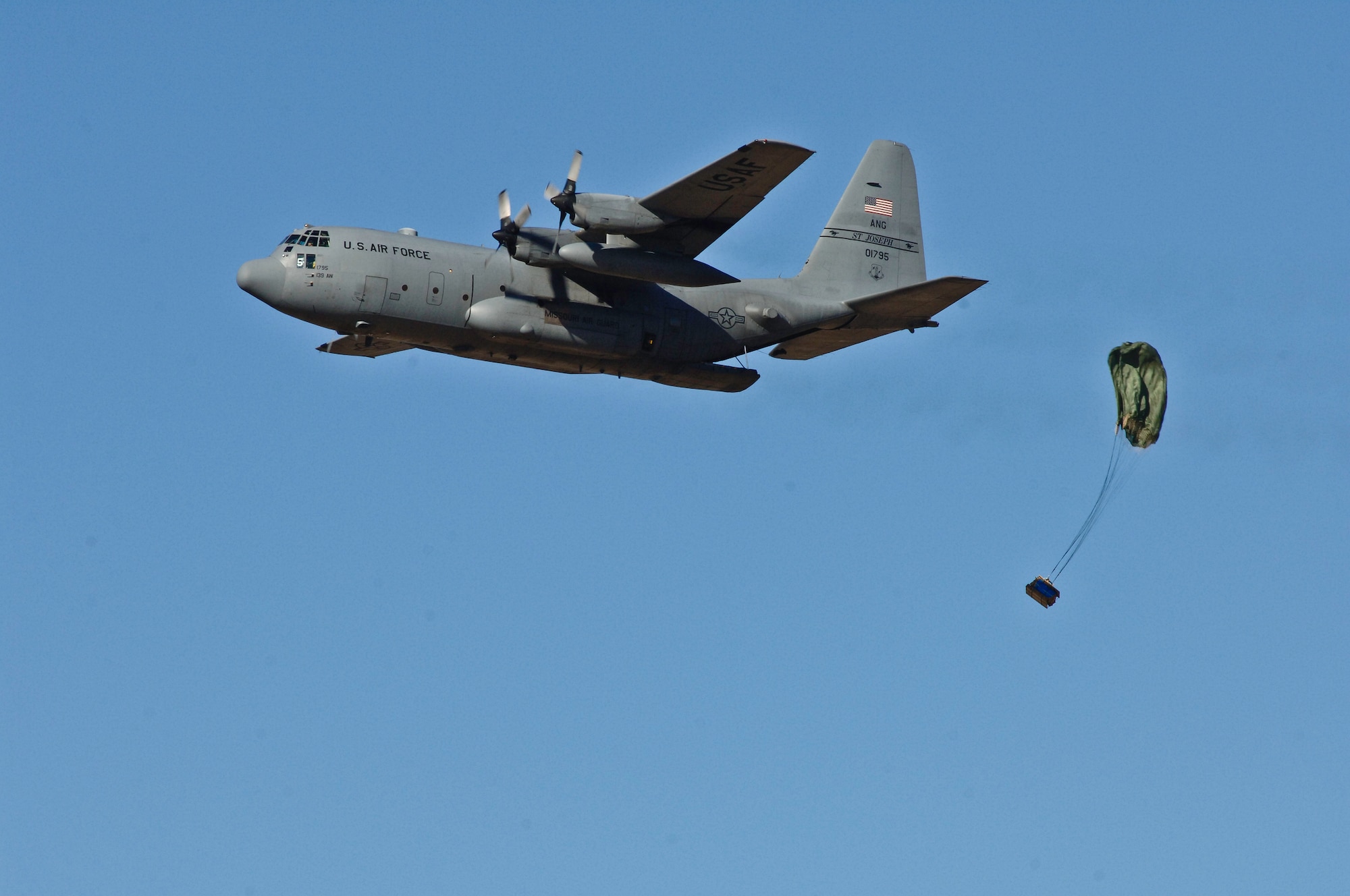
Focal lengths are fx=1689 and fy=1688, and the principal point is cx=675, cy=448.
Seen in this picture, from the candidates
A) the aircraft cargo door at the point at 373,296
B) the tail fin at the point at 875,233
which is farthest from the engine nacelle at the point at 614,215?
the tail fin at the point at 875,233

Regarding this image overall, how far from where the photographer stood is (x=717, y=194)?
31.0 metres

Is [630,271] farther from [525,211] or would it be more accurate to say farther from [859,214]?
[859,214]

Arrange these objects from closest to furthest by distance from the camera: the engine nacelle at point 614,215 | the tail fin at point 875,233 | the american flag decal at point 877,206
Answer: the engine nacelle at point 614,215
the tail fin at point 875,233
the american flag decal at point 877,206

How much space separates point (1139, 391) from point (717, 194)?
960 centimetres

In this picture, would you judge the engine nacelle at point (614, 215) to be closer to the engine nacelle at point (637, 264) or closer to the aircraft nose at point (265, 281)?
the engine nacelle at point (637, 264)

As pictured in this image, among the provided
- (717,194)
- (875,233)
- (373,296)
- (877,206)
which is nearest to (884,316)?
(875,233)

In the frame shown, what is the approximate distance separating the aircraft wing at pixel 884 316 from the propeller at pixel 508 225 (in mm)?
6497

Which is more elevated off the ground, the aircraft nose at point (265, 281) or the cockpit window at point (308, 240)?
the cockpit window at point (308, 240)

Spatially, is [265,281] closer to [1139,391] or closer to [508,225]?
[508,225]

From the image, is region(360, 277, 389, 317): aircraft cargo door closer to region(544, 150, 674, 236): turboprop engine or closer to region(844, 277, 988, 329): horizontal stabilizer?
region(544, 150, 674, 236): turboprop engine

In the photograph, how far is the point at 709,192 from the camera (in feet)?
102

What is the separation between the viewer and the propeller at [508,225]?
107 ft

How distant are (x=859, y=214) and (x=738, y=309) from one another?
182 inches

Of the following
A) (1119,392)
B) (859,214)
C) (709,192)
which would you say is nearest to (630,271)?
(709,192)
